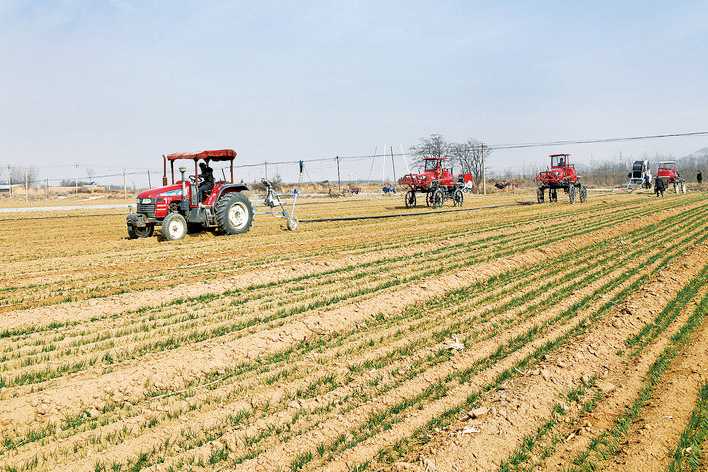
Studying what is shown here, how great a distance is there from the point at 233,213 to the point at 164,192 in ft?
5.65

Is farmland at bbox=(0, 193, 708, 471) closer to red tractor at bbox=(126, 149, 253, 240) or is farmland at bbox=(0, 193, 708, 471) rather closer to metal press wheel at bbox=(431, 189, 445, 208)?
red tractor at bbox=(126, 149, 253, 240)

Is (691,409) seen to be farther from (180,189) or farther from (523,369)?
(180,189)

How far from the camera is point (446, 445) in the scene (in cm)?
378

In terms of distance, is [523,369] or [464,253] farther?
[464,253]

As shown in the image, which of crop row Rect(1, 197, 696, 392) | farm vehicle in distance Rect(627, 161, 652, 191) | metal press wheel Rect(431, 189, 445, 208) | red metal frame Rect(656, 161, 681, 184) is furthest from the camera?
farm vehicle in distance Rect(627, 161, 652, 191)

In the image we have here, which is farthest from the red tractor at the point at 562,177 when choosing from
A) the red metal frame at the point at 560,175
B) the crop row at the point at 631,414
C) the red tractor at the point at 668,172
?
the crop row at the point at 631,414

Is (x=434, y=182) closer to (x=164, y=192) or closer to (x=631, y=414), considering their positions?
(x=164, y=192)

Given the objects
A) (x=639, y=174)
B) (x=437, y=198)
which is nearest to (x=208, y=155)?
(x=437, y=198)

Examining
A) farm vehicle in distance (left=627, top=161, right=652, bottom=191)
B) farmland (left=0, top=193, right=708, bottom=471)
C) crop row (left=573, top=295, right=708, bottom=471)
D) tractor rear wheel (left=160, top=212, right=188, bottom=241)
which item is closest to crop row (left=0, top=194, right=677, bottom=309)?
farmland (left=0, top=193, right=708, bottom=471)

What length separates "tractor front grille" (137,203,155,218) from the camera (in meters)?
13.9

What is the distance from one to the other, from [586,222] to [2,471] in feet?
52.6

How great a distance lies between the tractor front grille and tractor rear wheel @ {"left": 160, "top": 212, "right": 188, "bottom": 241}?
55 cm

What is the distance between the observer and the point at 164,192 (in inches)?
543

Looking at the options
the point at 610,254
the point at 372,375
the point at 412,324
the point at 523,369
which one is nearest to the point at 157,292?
the point at 412,324
